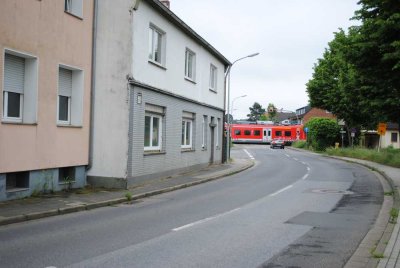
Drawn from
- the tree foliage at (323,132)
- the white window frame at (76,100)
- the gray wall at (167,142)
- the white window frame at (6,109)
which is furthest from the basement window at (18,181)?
the tree foliage at (323,132)

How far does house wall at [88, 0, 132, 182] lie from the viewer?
15.4m

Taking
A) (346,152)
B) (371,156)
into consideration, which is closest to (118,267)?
(371,156)

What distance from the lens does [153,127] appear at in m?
18.3

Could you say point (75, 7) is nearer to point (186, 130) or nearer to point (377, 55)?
A: point (186, 130)

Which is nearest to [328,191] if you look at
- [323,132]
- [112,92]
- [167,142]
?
[167,142]

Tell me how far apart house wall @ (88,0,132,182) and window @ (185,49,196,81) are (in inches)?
275

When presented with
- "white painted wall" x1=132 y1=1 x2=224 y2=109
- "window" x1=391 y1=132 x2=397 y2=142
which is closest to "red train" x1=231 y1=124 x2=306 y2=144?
"window" x1=391 y1=132 x2=397 y2=142

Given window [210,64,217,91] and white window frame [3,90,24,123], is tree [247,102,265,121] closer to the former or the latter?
window [210,64,217,91]

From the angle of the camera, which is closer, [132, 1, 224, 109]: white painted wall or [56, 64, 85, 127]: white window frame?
[56, 64, 85, 127]: white window frame

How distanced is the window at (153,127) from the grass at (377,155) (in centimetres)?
1654

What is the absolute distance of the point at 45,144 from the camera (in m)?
13.1

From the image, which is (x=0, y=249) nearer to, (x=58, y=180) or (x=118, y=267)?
(x=118, y=267)

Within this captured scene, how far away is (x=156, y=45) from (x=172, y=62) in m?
1.56

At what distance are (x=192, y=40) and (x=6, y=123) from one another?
12581 millimetres
